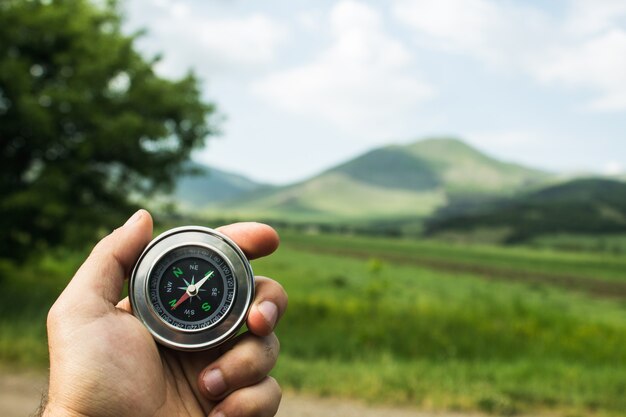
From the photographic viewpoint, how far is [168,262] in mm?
1973

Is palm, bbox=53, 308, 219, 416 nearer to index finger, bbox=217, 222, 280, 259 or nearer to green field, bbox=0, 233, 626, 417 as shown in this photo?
index finger, bbox=217, 222, 280, 259

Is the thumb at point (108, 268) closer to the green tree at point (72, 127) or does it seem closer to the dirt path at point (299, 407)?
the dirt path at point (299, 407)

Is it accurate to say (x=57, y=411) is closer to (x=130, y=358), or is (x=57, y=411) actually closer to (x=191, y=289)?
(x=130, y=358)

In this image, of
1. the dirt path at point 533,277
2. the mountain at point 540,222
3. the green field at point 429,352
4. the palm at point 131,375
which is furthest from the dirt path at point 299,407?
the mountain at point 540,222

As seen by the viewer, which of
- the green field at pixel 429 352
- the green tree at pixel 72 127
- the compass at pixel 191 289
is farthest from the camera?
the green tree at pixel 72 127

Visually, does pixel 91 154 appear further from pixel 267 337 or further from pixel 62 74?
pixel 267 337

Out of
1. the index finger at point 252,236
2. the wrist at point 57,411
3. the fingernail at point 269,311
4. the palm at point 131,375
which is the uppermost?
the index finger at point 252,236

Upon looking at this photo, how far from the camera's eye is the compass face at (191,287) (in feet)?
6.40

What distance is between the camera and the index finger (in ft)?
6.75

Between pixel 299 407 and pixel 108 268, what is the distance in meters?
5.38

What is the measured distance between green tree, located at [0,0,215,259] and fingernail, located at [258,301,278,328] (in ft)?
35.7

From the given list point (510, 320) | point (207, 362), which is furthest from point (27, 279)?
point (207, 362)

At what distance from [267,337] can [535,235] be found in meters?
92.6

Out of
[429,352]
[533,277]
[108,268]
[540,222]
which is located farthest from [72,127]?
[540,222]
